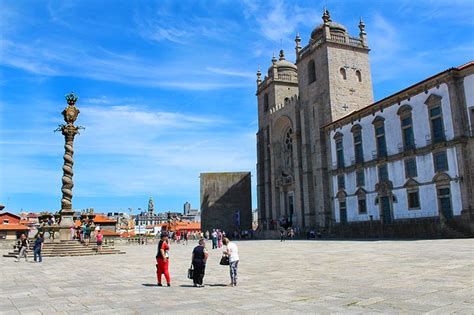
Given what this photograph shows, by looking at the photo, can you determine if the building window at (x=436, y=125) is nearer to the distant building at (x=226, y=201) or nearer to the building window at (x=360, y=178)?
the building window at (x=360, y=178)

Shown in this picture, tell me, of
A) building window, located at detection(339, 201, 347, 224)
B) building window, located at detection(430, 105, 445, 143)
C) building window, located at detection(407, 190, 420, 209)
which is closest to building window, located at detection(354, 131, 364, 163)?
building window, located at detection(339, 201, 347, 224)

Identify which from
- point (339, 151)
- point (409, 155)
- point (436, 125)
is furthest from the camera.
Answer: point (339, 151)

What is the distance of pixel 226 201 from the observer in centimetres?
6344

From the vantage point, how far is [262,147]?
193 feet

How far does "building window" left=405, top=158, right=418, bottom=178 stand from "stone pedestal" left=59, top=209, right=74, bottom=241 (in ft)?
82.6

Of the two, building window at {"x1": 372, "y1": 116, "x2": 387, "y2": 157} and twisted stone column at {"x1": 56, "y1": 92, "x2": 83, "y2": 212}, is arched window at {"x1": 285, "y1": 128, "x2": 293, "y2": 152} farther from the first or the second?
twisted stone column at {"x1": 56, "y1": 92, "x2": 83, "y2": 212}

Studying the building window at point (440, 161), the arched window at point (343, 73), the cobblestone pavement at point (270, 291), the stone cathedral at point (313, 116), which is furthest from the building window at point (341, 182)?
the cobblestone pavement at point (270, 291)

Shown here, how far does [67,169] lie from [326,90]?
27703mm

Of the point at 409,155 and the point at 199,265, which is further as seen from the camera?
the point at 409,155

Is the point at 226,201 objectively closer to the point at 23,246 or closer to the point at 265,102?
the point at 265,102

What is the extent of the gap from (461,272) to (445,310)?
485 centimetres

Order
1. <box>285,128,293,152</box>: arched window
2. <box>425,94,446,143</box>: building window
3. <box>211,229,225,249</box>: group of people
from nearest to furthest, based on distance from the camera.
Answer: <box>425,94,446,143</box>: building window → <box>211,229,225,249</box>: group of people → <box>285,128,293,152</box>: arched window

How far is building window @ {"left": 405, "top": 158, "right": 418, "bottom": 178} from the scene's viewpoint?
31.9 m

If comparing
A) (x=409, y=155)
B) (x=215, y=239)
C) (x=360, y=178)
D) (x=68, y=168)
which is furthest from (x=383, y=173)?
(x=68, y=168)
